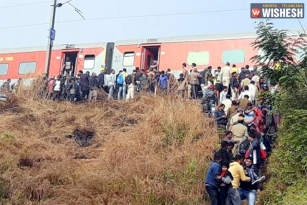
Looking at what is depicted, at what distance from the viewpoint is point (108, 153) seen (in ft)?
44.5

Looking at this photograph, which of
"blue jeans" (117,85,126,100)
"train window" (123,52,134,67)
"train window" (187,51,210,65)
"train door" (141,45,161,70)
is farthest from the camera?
"train window" (123,52,134,67)

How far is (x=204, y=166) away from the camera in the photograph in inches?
489

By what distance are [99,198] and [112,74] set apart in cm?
887

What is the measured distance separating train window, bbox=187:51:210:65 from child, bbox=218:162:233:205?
11451mm

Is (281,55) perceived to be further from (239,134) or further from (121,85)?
(121,85)

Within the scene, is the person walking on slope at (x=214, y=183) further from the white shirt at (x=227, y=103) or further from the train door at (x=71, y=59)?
the train door at (x=71, y=59)

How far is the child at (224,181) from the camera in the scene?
1024 cm

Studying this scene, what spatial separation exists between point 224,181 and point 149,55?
13535 millimetres

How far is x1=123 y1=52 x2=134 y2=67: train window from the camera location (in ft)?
76.0

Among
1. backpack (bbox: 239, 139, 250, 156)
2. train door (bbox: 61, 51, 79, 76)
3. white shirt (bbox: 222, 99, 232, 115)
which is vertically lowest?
backpack (bbox: 239, 139, 250, 156)

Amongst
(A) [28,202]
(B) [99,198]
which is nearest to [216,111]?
(B) [99,198]

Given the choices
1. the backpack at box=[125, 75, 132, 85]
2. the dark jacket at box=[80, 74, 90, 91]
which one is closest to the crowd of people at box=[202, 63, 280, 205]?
the backpack at box=[125, 75, 132, 85]

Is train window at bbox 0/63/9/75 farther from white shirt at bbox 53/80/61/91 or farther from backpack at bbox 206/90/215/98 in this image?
backpack at bbox 206/90/215/98

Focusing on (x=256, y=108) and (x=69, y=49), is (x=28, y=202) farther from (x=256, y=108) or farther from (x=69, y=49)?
(x=69, y=49)
